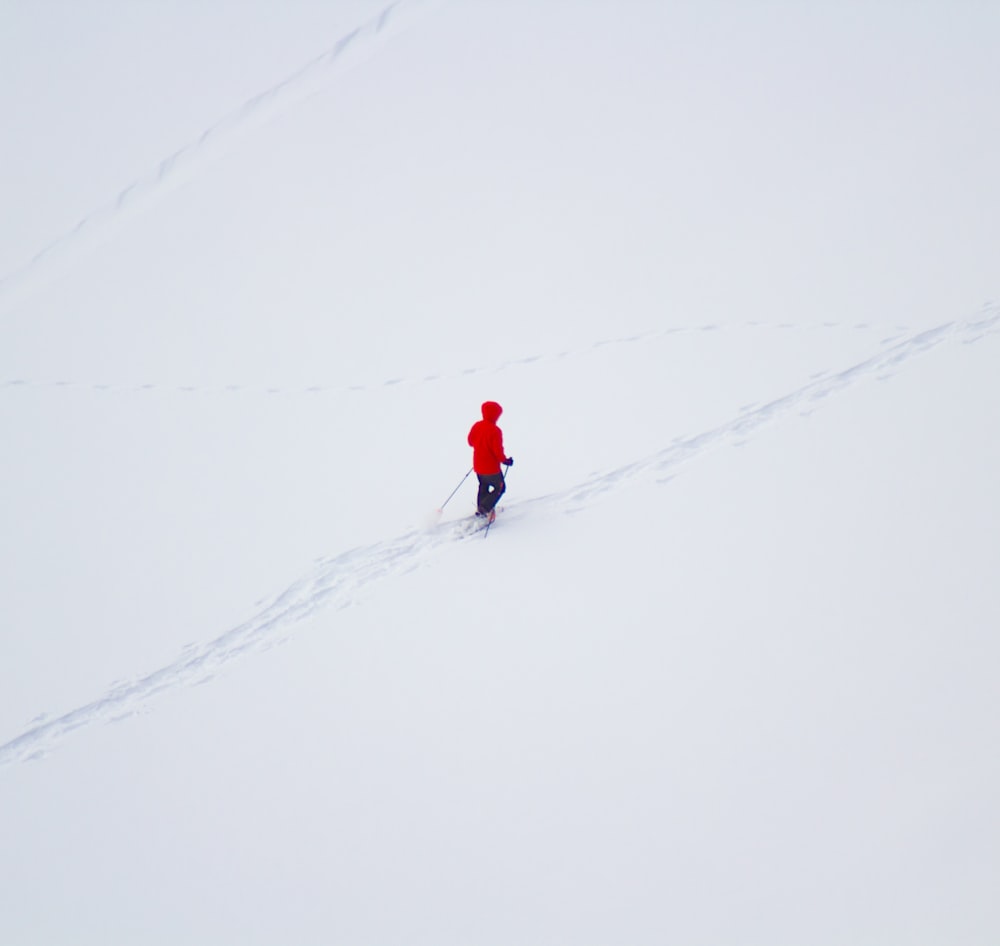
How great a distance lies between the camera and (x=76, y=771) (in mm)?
4938

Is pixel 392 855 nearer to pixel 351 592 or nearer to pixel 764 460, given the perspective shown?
pixel 351 592

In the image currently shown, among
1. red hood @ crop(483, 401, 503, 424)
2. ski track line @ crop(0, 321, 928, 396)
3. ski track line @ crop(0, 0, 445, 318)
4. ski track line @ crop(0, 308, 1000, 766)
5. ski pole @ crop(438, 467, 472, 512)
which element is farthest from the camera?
ski track line @ crop(0, 0, 445, 318)

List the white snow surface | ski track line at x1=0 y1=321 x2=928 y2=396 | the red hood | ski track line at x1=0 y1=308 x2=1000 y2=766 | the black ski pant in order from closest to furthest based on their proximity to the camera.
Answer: the white snow surface, ski track line at x1=0 y1=308 x2=1000 y2=766, the red hood, the black ski pant, ski track line at x1=0 y1=321 x2=928 y2=396

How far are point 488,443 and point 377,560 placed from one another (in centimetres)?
138

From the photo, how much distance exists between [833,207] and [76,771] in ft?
29.4

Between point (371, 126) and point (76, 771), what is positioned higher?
point (371, 126)

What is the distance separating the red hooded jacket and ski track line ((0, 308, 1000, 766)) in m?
0.71

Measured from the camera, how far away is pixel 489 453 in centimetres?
552

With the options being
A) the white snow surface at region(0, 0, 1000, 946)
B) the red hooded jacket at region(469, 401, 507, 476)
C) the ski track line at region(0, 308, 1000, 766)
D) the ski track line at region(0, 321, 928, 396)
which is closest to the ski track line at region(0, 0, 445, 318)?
the white snow surface at region(0, 0, 1000, 946)

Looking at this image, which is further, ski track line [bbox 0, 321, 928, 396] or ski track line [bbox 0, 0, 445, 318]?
ski track line [bbox 0, 0, 445, 318]

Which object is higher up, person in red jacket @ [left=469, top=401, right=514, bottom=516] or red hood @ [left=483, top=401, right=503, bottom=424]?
red hood @ [left=483, top=401, right=503, bottom=424]

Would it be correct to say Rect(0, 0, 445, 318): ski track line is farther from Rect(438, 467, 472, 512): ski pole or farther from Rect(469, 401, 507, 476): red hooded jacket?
Rect(469, 401, 507, 476): red hooded jacket

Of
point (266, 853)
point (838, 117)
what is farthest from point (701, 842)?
point (838, 117)

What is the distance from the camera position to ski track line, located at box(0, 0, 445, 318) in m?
→ 9.43
